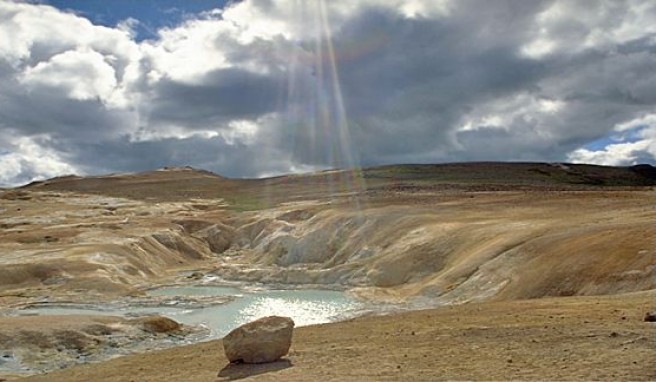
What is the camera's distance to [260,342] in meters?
20.4

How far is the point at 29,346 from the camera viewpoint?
3111cm

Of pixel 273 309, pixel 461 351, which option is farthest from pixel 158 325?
pixel 461 351

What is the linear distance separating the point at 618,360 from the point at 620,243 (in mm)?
20678

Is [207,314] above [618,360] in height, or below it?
below

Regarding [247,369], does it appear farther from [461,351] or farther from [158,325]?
[158,325]

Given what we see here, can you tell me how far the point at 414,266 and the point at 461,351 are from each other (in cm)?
3188

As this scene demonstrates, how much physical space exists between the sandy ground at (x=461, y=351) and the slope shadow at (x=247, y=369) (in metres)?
0.03

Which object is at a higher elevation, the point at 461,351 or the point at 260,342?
the point at 260,342

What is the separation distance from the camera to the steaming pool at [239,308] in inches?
1661

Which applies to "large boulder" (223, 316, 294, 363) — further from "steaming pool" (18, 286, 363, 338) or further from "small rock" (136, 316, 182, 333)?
"steaming pool" (18, 286, 363, 338)

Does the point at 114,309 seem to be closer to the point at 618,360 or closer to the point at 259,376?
the point at 259,376

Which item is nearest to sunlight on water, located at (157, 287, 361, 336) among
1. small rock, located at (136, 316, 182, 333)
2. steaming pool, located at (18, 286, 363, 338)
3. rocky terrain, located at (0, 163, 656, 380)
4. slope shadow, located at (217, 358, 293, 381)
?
steaming pool, located at (18, 286, 363, 338)

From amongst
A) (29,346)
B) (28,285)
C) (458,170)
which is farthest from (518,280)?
(458,170)

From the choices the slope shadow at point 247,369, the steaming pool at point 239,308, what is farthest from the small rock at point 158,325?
the slope shadow at point 247,369
